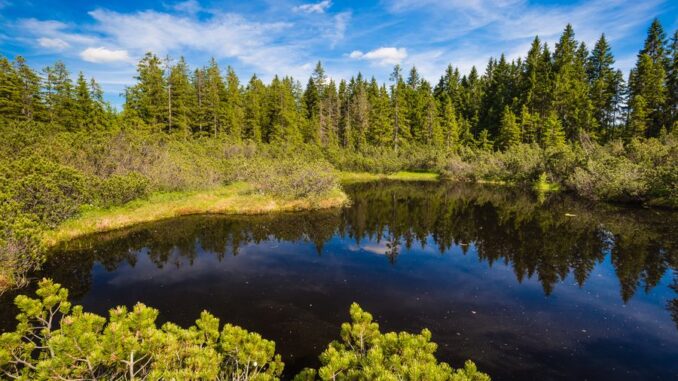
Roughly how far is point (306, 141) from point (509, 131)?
42.0 meters

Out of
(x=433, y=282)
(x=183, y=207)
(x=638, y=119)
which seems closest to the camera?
(x=433, y=282)

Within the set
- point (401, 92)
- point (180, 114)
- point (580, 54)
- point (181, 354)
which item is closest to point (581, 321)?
point (181, 354)

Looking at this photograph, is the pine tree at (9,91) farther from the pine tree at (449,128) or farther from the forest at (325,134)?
the pine tree at (449,128)

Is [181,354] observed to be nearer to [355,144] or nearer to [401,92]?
[355,144]

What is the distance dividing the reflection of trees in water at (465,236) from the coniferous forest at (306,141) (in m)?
3.56

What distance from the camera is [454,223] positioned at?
26.6m

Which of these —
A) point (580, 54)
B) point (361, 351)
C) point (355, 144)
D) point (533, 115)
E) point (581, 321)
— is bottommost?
point (581, 321)

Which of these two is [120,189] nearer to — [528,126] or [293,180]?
[293,180]

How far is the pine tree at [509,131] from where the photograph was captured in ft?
219

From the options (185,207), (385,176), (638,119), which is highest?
(638,119)

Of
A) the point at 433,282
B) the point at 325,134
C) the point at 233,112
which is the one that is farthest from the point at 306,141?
the point at 433,282

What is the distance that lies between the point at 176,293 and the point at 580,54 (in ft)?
306

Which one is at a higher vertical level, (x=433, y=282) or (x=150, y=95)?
(x=150, y=95)

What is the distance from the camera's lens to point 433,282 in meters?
15.2
